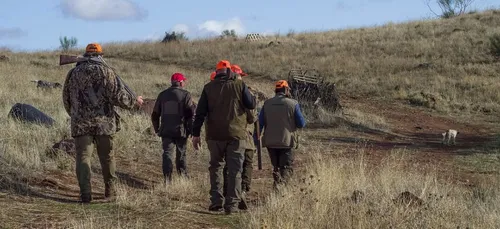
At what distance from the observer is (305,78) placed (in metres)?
21.3

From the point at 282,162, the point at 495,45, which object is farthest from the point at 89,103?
the point at 495,45

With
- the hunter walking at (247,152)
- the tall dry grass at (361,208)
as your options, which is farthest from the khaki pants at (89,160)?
the tall dry grass at (361,208)

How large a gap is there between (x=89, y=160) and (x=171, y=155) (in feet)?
6.35

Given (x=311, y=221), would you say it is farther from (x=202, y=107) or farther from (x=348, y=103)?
(x=348, y=103)

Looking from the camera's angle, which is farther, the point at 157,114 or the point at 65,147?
the point at 65,147

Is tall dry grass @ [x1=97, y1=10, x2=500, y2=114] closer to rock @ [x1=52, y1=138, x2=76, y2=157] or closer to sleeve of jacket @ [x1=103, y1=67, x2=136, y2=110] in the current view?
rock @ [x1=52, y1=138, x2=76, y2=157]

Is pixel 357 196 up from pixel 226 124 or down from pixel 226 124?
down

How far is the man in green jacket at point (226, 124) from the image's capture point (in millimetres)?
7156

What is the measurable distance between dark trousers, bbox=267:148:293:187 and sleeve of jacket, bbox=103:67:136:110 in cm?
233

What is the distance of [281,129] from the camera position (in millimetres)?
8672

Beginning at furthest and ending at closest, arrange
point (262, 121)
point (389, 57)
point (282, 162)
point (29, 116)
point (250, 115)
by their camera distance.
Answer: point (389, 57), point (29, 116), point (262, 121), point (282, 162), point (250, 115)

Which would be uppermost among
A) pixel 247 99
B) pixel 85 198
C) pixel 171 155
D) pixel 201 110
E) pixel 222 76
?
pixel 222 76

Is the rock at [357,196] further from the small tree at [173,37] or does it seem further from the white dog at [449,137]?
the small tree at [173,37]

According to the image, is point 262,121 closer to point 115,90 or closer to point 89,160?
point 115,90
